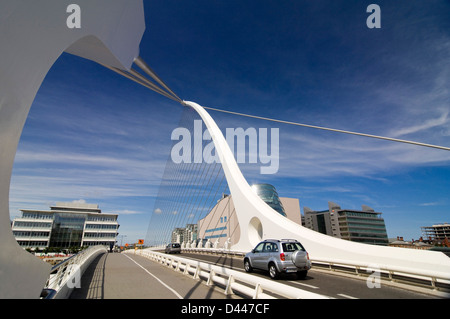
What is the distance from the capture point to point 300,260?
9625mm

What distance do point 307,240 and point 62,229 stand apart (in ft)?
288

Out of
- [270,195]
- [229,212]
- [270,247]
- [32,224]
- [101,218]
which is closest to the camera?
[270,247]

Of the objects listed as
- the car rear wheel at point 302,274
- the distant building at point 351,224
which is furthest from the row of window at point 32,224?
the distant building at point 351,224

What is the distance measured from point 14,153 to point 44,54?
63.3 inches

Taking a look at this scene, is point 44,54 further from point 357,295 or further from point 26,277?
point 357,295

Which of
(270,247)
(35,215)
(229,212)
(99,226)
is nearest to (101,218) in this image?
(99,226)

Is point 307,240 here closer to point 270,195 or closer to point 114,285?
point 114,285

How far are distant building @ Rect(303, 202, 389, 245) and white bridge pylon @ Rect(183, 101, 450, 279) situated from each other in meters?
126

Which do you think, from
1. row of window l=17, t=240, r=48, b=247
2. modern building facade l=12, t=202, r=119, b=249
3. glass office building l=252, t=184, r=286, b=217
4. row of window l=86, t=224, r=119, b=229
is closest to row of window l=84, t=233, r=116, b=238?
modern building facade l=12, t=202, r=119, b=249

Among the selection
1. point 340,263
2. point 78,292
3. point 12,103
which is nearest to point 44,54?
point 12,103

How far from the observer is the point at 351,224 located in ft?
422

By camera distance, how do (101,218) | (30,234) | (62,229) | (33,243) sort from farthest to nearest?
(101,218) < (62,229) < (30,234) < (33,243)

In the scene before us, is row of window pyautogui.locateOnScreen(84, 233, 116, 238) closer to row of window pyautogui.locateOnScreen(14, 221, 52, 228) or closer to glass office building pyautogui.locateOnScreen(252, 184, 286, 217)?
row of window pyautogui.locateOnScreen(14, 221, 52, 228)
